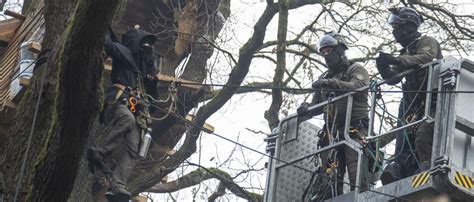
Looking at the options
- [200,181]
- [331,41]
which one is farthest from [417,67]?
[200,181]

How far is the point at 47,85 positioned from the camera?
1007cm

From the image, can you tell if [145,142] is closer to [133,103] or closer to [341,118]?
[133,103]

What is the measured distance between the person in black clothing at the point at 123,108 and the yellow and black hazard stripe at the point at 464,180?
2885 millimetres

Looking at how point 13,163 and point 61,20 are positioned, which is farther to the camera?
point 61,20

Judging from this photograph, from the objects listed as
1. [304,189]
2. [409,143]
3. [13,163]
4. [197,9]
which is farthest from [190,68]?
[13,163]

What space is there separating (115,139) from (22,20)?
7.47 metres

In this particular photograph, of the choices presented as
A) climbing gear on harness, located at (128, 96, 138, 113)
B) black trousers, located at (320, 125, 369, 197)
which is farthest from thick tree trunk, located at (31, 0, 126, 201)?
black trousers, located at (320, 125, 369, 197)

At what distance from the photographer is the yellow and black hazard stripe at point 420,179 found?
38.4ft

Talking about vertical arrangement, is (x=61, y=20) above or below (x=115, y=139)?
above

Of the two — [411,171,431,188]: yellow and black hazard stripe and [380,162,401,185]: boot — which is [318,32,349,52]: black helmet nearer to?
[380,162,401,185]: boot

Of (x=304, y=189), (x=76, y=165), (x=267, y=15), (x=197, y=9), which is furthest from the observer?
(x=197, y=9)

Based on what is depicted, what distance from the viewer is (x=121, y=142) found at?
11.7 m

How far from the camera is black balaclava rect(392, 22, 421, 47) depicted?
13.1 m

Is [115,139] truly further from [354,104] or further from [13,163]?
[354,104]
